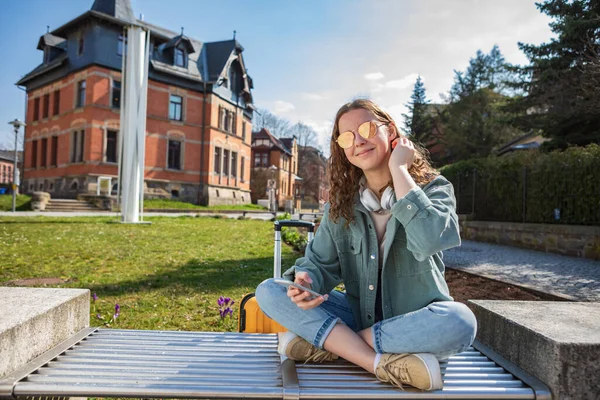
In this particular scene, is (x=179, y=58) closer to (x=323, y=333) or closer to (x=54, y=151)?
(x=54, y=151)

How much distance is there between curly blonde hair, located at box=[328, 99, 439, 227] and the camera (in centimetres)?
227

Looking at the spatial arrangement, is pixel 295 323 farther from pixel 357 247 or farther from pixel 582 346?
pixel 582 346

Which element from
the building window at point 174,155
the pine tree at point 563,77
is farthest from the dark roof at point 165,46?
the pine tree at point 563,77

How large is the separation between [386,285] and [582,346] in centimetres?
85

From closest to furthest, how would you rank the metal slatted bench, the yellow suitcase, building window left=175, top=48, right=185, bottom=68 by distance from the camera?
1. the metal slatted bench
2. the yellow suitcase
3. building window left=175, top=48, right=185, bottom=68

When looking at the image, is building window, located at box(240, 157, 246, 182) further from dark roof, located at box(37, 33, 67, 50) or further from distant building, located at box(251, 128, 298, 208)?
dark roof, located at box(37, 33, 67, 50)

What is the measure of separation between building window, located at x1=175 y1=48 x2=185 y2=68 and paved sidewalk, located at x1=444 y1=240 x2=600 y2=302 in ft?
94.1

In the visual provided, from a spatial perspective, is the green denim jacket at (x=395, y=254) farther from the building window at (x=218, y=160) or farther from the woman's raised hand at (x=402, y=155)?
the building window at (x=218, y=160)

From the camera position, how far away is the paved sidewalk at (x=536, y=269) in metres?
5.67

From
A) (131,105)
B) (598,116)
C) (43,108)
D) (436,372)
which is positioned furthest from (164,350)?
(43,108)

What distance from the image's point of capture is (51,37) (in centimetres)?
3303

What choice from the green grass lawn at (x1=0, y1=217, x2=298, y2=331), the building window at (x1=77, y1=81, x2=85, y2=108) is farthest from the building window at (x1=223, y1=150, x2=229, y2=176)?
the green grass lawn at (x1=0, y1=217, x2=298, y2=331)

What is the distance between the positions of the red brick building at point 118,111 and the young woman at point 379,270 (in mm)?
28540

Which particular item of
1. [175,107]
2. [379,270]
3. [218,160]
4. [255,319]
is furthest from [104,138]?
[379,270]
